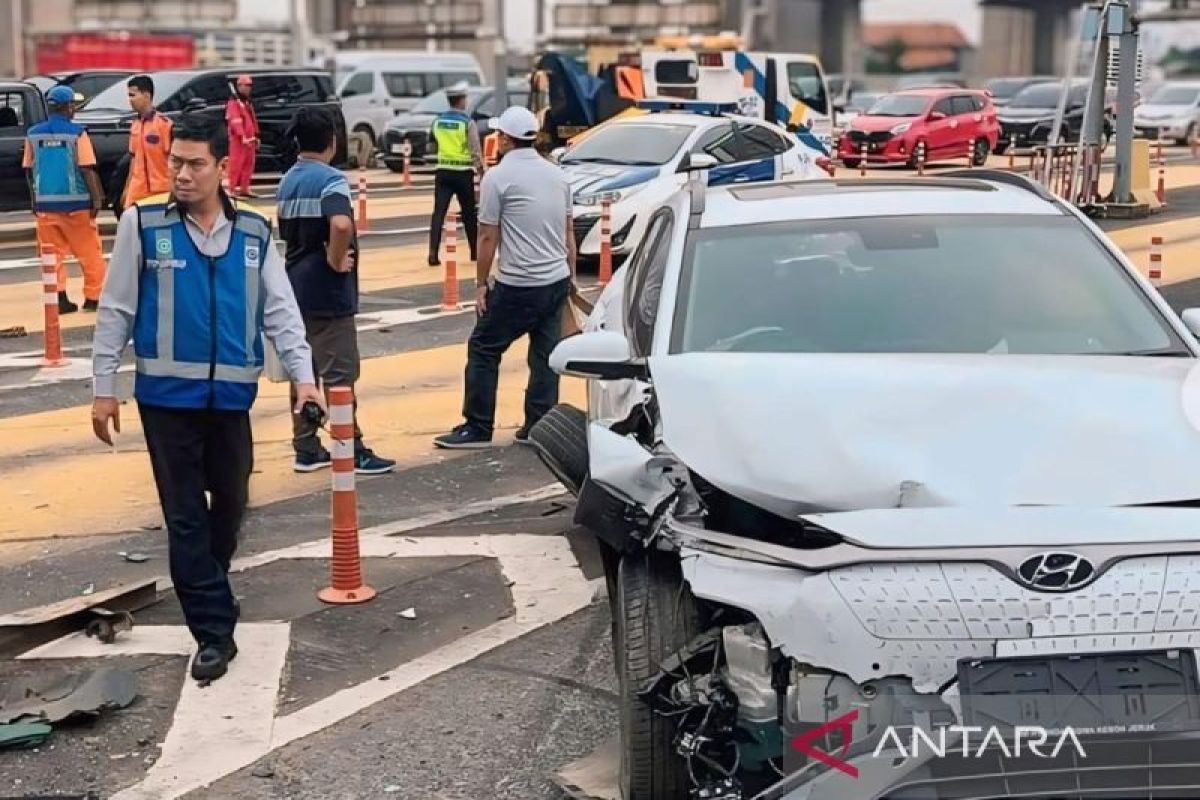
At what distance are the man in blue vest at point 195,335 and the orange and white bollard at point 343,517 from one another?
768mm

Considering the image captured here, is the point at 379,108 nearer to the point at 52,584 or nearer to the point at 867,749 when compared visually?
the point at 52,584

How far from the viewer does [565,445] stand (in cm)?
643

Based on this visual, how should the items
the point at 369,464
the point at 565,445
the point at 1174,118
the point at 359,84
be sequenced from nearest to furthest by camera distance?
the point at 565,445 → the point at 369,464 → the point at 359,84 → the point at 1174,118

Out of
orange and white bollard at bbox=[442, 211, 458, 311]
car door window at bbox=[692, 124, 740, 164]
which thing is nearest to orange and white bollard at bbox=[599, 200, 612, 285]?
orange and white bollard at bbox=[442, 211, 458, 311]

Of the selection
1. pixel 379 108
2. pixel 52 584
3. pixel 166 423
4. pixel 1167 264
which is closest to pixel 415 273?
pixel 1167 264

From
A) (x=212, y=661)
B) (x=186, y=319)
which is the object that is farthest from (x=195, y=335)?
(x=212, y=661)

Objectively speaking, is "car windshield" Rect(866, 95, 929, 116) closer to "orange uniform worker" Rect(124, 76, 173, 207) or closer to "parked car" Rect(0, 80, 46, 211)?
"parked car" Rect(0, 80, 46, 211)

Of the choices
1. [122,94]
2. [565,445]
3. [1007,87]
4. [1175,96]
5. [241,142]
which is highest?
[1007,87]

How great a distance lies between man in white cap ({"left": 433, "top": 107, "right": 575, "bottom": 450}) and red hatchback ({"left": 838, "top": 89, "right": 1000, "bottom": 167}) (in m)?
24.5

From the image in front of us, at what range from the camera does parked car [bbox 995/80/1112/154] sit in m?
37.2

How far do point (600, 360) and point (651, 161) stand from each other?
12139mm

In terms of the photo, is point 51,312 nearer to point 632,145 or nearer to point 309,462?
point 309,462

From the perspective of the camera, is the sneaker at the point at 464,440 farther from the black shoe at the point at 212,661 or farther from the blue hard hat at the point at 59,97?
the blue hard hat at the point at 59,97

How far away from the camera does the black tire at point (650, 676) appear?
4156mm
